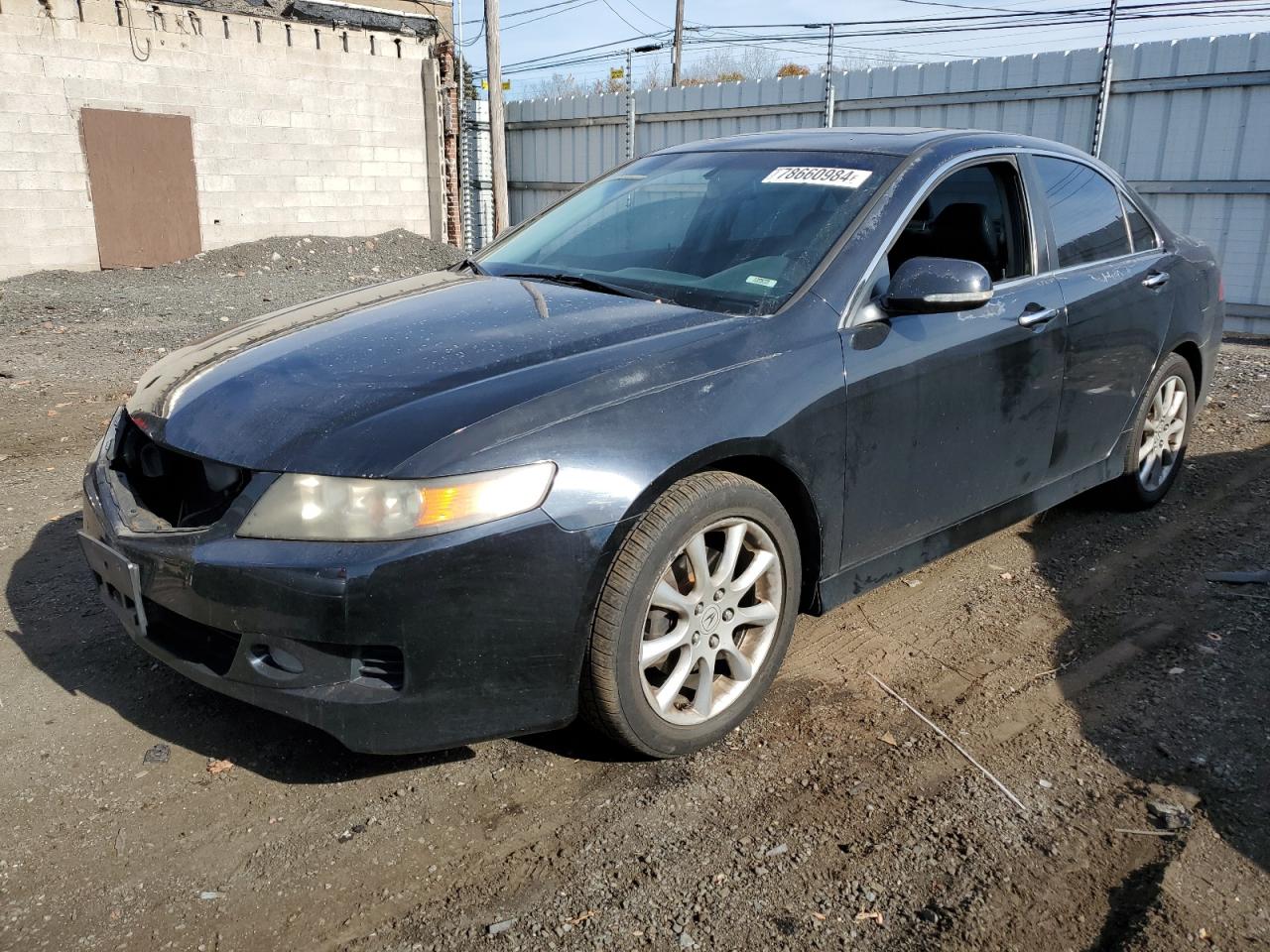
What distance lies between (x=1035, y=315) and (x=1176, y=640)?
4.12ft

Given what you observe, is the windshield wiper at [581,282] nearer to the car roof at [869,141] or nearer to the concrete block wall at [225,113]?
the car roof at [869,141]

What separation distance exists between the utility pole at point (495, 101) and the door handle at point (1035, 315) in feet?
46.4

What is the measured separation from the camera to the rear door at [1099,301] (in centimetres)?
397

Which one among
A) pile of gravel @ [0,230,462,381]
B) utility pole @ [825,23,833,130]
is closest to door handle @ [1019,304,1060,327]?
pile of gravel @ [0,230,462,381]

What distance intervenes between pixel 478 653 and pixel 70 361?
23.9ft

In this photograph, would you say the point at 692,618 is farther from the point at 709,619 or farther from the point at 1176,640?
the point at 1176,640

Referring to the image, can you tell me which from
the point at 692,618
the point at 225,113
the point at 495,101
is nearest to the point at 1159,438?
the point at 692,618

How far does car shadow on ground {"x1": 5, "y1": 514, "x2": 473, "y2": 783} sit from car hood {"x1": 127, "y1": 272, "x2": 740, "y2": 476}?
867 millimetres

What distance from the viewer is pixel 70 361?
825cm

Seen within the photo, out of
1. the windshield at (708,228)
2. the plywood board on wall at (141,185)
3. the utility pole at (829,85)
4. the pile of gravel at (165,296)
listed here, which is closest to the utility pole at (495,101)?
the pile of gravel at (165,296)

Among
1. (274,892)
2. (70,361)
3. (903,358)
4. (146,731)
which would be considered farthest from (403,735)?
(70,361)

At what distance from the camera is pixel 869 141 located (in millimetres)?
3693

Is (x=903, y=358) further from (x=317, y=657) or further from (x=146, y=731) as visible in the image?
(x=146, y=731)

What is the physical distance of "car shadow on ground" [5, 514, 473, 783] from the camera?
285 cm
